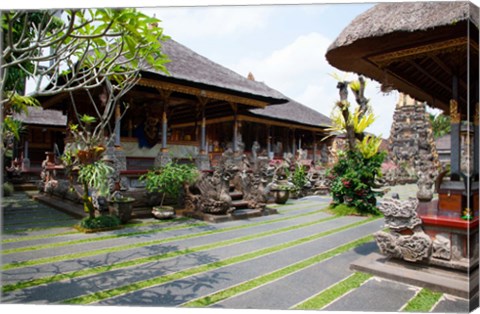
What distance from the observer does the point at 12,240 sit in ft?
15.9

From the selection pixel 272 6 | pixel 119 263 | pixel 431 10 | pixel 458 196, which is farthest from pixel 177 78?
pixel 458 196

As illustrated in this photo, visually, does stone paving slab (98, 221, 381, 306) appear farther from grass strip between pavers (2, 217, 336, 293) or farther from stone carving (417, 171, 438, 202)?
stone carving (417, 171, 438, 202)

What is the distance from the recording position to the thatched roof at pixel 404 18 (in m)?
3.08

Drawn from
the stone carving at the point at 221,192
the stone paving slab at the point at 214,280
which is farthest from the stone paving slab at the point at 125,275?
the stone carving at the point at 221,192

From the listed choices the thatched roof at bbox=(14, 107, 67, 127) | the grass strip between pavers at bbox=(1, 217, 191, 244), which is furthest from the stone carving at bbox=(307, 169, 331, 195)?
the thatched roof at bbox=(14, 107, 67, 127)

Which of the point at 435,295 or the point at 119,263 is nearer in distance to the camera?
the point at 435,295

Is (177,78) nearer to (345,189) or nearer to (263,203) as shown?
(263,203)

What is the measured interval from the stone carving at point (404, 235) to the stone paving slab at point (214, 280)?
1.11 m

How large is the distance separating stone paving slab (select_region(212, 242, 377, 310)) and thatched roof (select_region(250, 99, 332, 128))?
9316mm

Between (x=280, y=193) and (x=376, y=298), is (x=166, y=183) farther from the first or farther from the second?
(x=376, y=298)

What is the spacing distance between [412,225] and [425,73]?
2456 millimetres

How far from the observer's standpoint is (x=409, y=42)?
3629 mm

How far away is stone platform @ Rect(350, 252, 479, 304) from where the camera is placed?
3061 mm

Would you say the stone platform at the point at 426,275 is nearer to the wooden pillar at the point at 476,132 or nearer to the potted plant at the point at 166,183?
the wooden pillar at the point at 476,132
